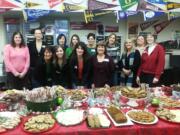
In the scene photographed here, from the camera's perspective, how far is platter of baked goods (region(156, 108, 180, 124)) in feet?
7.89

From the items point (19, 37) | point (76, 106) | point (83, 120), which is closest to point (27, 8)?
point (19, 37)

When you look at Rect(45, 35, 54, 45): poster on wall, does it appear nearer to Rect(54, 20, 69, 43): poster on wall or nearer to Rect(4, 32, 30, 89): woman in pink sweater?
Rect(54, 20, 69, 43): poster on wall

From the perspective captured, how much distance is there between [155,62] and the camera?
411 cm

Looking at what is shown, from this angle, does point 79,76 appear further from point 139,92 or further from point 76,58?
point 139,92

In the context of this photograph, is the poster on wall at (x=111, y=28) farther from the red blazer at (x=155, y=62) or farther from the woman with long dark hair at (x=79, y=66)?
the woman with long dark hair at (x=79, y=66)

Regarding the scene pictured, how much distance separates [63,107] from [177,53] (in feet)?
11.7

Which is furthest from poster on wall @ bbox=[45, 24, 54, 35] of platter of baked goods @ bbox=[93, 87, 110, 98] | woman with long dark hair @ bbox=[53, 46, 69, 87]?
platter of baked goods @ bbox=[93, 87, 110, 98]

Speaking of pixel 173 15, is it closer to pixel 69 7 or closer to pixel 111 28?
pixel 111 28

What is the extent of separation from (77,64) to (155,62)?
119 centimetres

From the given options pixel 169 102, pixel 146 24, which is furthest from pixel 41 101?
pixel 146 24

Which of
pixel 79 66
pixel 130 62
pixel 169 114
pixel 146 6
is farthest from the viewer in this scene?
pixel 146 6

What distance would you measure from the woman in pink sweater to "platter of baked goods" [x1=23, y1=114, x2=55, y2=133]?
1.81m

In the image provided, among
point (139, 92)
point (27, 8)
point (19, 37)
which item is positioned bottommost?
point (139, 92)

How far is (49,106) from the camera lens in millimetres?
2490
